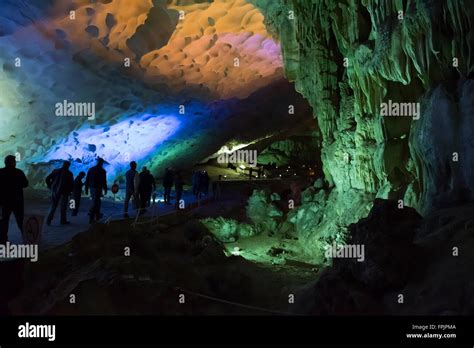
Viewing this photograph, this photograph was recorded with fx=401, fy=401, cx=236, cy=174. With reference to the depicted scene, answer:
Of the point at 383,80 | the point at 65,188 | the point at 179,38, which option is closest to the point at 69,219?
the point at 65,188

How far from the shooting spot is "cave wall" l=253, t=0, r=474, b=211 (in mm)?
6164

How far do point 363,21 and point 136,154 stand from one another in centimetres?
1163

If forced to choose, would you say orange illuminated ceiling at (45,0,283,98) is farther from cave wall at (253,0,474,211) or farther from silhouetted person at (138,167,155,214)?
silhouetted person at (138,167,155,214)

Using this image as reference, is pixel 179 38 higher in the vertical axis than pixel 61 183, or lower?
higher

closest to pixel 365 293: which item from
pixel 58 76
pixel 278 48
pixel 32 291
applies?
pixel 32 291

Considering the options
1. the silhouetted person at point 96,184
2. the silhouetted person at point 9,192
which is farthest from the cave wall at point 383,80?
the silhouetted person at point 9,192

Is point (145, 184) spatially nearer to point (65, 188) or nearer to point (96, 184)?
point (96, 184)

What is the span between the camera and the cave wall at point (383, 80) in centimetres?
616

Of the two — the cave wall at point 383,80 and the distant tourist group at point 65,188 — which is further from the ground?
the cave wall at point 383,80

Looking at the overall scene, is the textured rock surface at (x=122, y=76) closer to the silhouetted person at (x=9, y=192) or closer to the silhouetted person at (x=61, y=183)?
the silhouetted person at (x=61, y=183)

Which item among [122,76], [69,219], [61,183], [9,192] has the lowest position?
[69,219]

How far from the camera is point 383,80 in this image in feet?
29.4

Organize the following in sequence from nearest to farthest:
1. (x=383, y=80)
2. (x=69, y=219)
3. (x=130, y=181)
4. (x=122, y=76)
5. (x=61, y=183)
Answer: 1. (x=61, y=183)
2. (x=383, y=80)
3. (x=69, y=219)
4. (x=130, y=181)
5. (x=122, y=76)

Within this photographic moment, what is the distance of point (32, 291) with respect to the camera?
6.03 metres
